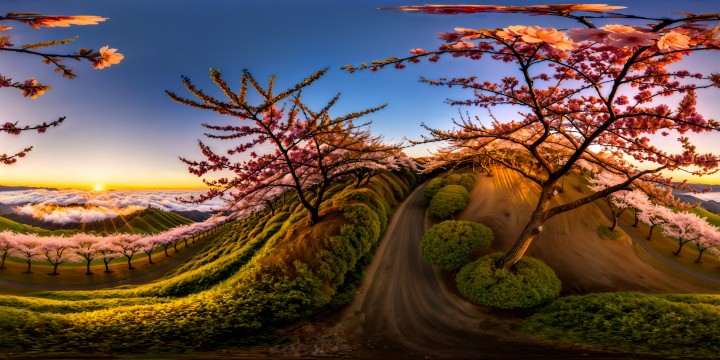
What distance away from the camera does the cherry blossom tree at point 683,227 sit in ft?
39.5

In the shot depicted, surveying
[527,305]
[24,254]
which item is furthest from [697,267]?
[24,254]

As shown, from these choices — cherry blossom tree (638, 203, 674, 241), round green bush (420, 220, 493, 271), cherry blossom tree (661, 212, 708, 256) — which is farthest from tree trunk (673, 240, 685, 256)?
round green bush (420, 220, 493, 271)

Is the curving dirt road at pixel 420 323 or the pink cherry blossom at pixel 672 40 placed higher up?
the pink cherry blossom at pixel 672 40

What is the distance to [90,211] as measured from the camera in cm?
7119

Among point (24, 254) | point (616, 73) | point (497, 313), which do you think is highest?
point (616, 73)

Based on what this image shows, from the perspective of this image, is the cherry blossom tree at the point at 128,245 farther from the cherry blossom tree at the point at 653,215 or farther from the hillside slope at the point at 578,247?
the cherry blossom tree at the point at 653,215

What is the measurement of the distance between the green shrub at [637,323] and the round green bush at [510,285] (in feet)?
2.30

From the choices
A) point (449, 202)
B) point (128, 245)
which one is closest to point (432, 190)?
point (449, 202)

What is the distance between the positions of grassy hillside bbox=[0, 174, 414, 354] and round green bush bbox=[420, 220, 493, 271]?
2.83m

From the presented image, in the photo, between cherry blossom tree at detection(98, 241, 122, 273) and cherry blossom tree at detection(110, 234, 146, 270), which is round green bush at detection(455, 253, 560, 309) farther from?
cherry blossom tree at detection(110, 234, 146, 270)

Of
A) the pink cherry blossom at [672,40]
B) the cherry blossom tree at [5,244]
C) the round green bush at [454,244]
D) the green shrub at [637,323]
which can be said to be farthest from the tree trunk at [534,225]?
the cherry blossom tree at [5,244]

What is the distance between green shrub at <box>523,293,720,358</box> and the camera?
500cm

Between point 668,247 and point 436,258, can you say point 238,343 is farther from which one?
point 668,247

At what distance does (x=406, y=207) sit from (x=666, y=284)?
15.1m
